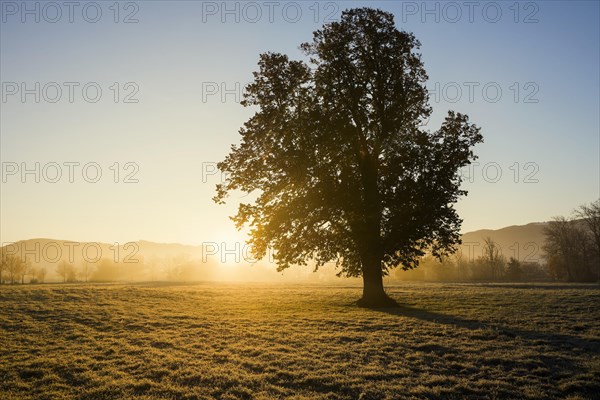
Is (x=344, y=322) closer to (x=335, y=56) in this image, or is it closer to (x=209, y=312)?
(x=209, y=312)

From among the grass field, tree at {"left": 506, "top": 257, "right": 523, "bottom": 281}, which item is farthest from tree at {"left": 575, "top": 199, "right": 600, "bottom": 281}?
the grass field

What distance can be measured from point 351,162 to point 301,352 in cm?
1763

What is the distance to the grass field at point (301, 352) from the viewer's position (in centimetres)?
1167

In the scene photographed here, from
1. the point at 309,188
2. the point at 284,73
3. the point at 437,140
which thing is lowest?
the point at 309,188

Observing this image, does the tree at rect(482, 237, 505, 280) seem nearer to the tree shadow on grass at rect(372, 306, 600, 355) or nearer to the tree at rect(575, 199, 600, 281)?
the tree at rect(575, 199, 600, 281)

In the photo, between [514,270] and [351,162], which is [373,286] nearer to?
[351,162]

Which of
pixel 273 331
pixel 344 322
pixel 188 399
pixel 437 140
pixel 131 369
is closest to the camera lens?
pixel 188 399

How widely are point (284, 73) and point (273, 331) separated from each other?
60.7ft

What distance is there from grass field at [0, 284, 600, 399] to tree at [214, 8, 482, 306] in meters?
4.63

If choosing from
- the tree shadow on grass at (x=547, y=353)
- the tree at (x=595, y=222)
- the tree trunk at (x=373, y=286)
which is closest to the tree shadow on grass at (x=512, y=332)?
the tree shadow on grass at (x=547, y=353)

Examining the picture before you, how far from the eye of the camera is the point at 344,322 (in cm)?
2188

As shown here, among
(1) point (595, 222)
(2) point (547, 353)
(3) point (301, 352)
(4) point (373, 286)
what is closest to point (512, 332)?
(2) point (547, 353)

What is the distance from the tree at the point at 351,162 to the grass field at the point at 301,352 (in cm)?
463

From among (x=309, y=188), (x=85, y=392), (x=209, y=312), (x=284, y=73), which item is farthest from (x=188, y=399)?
(x=284, y=73)
